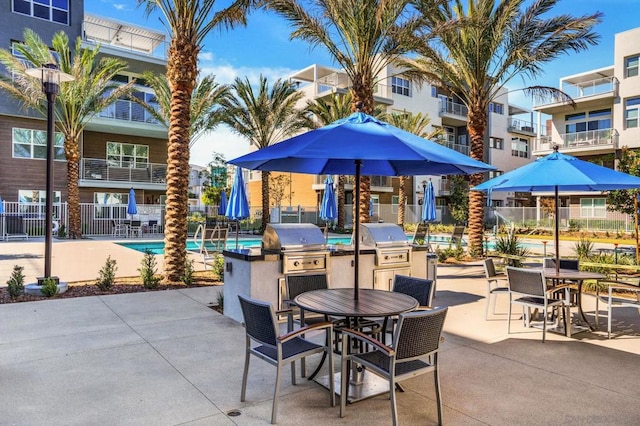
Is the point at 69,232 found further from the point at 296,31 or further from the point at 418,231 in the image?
the point at 418,231

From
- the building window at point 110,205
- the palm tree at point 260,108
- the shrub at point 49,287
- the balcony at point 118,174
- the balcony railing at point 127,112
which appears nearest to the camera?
the shrub at point 49,287

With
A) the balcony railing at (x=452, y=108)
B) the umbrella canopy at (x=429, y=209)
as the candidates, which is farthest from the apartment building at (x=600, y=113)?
the umbrella canopy at (x=429, y=209)

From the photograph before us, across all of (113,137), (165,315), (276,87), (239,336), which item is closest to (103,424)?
(239,336)

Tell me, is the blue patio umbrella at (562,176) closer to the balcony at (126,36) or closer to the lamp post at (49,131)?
the lamp post at (49,131)

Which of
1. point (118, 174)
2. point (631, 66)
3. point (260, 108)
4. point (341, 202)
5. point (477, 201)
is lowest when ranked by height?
point (477, 201)

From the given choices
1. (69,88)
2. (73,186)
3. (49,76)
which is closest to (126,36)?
(69,88)

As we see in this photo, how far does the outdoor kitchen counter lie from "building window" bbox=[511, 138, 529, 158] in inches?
1652

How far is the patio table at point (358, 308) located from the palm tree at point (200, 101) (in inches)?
738

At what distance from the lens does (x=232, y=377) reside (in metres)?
4.37

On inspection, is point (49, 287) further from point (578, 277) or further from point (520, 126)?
point (520, 126)

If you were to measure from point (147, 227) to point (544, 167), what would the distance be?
2242 cm

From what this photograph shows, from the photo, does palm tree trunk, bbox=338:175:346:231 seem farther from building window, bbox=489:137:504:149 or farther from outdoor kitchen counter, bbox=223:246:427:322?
building window, bbox=489:137:504:149

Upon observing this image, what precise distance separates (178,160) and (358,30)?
20.2 feet

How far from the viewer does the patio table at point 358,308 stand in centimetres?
393
